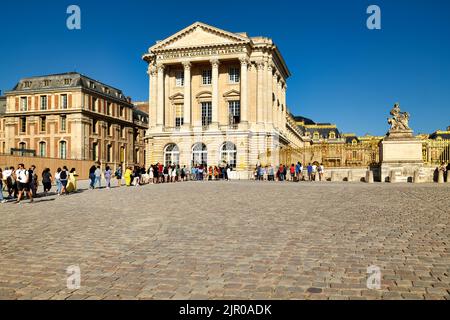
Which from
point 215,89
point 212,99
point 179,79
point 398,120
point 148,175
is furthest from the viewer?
point 179,79

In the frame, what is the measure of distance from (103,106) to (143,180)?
3114 cm

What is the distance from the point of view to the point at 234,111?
46.0 meters

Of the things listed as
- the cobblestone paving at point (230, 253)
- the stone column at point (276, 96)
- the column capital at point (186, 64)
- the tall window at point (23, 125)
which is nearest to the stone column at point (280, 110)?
the stone column at point (276, 96)

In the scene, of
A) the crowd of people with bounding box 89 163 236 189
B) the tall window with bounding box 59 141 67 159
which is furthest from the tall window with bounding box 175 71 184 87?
the tall window with bounding box 59 141 67 159

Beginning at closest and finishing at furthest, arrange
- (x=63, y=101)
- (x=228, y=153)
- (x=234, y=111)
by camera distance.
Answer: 1. (x=228, y=153)
2. (x=234, y=111)
3. (x=63, y=101)

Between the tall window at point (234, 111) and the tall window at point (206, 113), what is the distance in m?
2.33

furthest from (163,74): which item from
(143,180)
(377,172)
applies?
(377,172)

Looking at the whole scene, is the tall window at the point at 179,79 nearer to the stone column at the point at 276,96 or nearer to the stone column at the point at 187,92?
the stone column at the point at 187,92

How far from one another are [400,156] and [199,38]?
85.8 ft

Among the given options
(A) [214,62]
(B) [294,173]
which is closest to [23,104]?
(A) [214,62]

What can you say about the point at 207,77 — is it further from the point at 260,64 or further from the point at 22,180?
the point at 22,180

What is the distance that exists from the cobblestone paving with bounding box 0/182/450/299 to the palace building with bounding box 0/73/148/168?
146 feet

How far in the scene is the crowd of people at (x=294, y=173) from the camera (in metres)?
31.3
